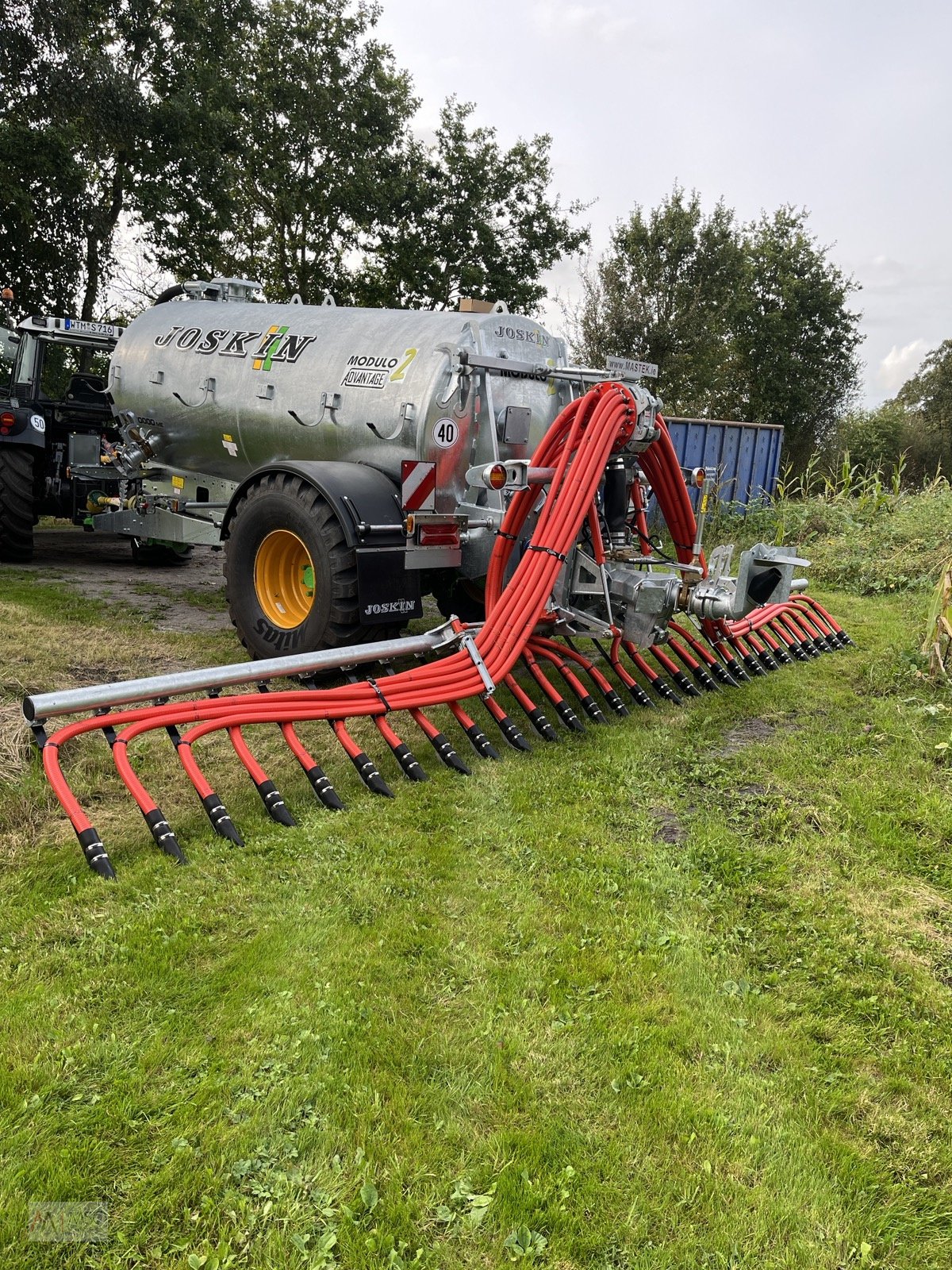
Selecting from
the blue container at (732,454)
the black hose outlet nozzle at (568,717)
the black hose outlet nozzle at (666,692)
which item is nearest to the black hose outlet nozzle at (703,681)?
the black hose outlet nozzle at (666,692)

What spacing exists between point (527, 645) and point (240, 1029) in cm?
294

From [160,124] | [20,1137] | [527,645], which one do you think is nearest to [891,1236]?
[20,1137]

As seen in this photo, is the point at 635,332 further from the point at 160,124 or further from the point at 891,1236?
the point at 891,1236

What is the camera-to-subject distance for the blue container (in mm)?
12375

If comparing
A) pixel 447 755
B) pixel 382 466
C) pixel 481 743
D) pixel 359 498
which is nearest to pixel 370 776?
pixel 447 755

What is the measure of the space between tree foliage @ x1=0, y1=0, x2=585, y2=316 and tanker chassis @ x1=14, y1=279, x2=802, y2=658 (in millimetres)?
8788

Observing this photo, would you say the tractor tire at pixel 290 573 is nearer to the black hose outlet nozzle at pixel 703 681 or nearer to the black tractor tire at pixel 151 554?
the black hose outlet nozzle at pixel 703 681

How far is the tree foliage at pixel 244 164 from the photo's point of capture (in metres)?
13.0

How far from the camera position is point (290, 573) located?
5750 mm

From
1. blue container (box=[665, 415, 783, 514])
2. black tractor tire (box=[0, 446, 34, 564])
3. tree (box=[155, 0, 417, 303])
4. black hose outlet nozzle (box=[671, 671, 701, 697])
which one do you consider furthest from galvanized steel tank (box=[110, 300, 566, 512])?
tree (box=[155, 0, 417, 303])

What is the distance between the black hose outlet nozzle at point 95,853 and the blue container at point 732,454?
9971 mm

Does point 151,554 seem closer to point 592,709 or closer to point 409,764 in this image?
point 592,709

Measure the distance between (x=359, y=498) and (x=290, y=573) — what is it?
0.88 metres

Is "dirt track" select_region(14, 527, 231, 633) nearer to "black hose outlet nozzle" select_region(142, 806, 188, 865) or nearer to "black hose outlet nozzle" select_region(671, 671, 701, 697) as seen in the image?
"black hose outlet nozzle" select_region(671, 671, 701, 697)
